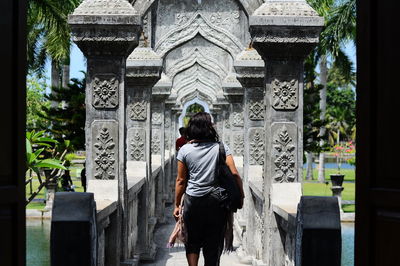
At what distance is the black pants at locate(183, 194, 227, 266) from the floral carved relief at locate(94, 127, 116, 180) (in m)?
1.71

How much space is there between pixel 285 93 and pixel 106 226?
250 centimetres

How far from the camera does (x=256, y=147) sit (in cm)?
1178

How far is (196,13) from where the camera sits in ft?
52.1

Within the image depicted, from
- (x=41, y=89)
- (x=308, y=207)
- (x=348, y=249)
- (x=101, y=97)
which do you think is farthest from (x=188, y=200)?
(x=41, y=89)

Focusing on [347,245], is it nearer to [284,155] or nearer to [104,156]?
[284,155]

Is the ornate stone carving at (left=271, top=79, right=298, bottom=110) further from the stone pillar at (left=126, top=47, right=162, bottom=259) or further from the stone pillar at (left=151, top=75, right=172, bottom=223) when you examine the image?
the stone pillar at (left=151, top=75, right=172, bottom=223)

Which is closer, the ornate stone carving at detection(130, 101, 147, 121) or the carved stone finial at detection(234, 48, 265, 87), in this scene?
the carved stone finial at detection(234, 48, 265, 87)

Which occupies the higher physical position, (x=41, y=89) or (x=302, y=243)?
(x=41, y=89)

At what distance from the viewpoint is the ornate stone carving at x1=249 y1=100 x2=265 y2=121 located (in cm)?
1171

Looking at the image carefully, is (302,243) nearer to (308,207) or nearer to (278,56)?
(308,207)

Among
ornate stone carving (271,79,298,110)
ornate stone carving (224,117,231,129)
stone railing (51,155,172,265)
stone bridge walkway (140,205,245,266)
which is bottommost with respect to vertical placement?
stone bridge walkway (140,205,245,266)

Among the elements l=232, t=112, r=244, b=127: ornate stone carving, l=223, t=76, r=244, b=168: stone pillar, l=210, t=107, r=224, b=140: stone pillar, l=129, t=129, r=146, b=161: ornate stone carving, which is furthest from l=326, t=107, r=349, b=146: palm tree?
l=129, t=129, r=146, b=161: ornate stone carving
